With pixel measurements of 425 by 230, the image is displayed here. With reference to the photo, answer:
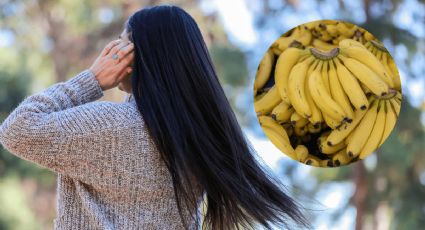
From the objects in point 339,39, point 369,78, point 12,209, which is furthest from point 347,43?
point 12,209

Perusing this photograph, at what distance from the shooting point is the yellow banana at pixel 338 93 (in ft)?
7.64

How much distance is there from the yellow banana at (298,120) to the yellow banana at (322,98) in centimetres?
7

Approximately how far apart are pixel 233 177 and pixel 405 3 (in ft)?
21.4

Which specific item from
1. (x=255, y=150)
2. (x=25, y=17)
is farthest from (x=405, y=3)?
(x=255, y=150)

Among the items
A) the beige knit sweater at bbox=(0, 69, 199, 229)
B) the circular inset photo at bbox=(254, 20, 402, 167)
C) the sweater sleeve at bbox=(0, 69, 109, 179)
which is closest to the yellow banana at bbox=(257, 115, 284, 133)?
the circular inset photo at bbox=(254, 20, 402, 167)

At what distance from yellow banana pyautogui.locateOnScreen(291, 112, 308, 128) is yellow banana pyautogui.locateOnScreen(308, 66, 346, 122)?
0.23ft

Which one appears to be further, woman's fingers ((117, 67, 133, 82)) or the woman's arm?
woman's fingers ((117, 67, 133, 82))

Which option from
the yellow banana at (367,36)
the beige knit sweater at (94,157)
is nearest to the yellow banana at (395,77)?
the yellow banana at (367,36)

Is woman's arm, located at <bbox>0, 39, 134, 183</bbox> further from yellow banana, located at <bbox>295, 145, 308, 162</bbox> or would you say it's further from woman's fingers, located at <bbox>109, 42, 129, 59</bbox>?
yellow banana, located at <bbox>295, 145, 308, 162</bbox>

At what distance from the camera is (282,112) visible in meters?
2.33

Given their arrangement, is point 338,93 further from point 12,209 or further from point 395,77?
point 12,209

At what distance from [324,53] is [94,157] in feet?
2.80

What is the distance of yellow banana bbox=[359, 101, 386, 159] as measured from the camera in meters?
2.32

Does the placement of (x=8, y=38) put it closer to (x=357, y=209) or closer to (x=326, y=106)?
(x=357, y=209)
